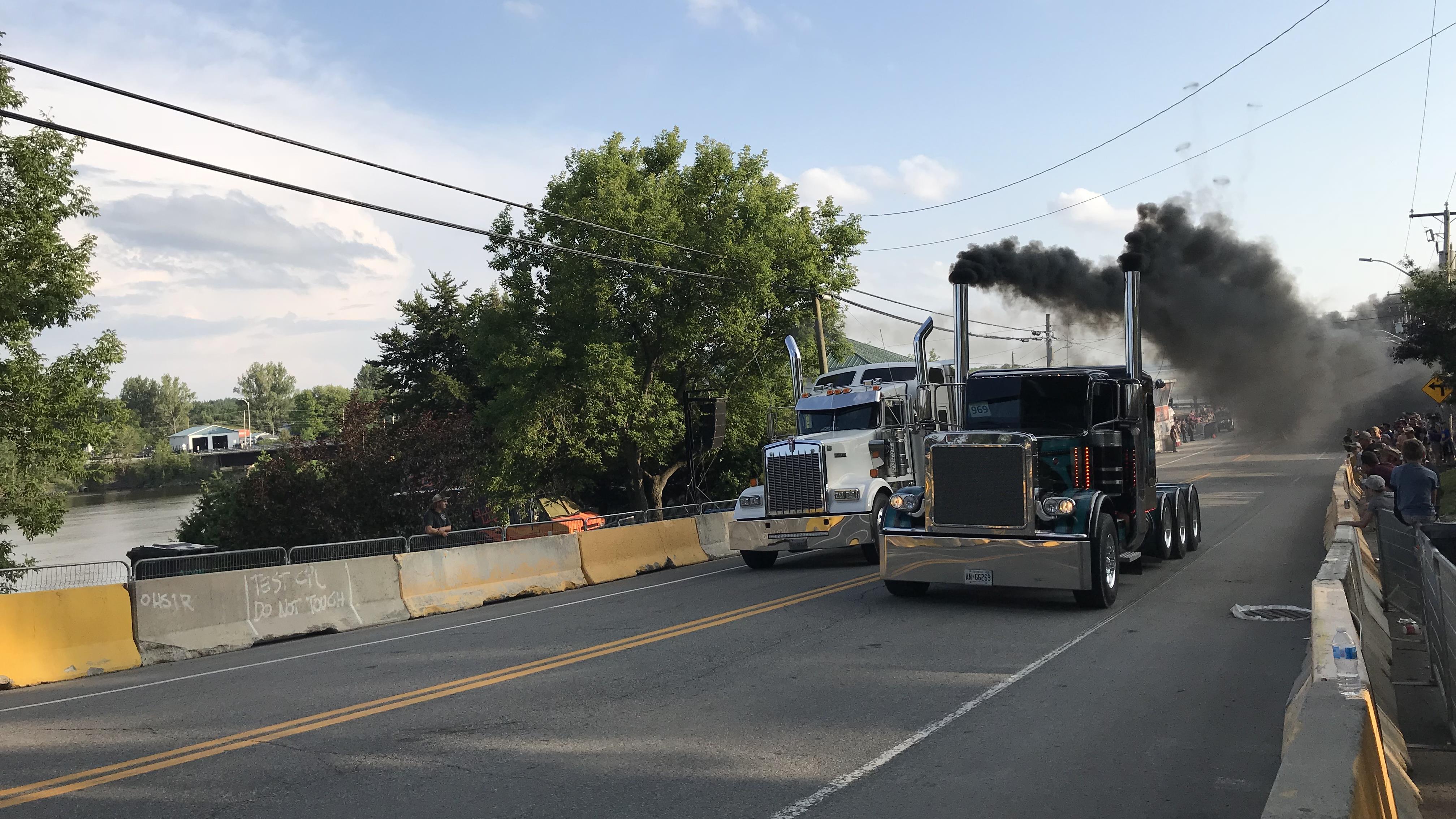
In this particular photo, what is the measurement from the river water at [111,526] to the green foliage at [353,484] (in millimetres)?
5652

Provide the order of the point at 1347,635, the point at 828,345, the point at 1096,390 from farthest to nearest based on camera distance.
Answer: the point at 828,345
the point at 1096,390
the point at 1347,635

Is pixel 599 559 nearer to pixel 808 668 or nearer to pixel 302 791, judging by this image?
pixel 808 668

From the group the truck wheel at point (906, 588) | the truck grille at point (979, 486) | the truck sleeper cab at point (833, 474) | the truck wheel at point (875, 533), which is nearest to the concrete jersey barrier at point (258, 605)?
the truck sleeper cab at point (833, 474)

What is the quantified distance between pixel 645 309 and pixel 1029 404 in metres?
21.4

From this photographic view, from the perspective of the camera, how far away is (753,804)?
17.9 feet

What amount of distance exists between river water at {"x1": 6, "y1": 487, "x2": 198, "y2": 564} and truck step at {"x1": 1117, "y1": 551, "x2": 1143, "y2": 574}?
1159 inches

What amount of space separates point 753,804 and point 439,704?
3.43 metres

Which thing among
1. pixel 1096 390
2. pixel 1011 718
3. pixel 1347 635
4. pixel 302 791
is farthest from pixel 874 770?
pixel 1096 390

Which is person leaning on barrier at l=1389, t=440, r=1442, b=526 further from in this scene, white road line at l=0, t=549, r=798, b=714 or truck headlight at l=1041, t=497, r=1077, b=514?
white road line at l=0, t=549, r=798, b=714

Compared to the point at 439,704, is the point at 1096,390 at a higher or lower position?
higher

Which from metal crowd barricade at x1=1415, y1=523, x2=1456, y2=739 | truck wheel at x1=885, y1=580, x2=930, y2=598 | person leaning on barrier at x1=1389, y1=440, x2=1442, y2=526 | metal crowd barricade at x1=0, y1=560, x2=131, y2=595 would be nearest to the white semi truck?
truck wheel at x1=885, y1=580, x2=930, y2=598

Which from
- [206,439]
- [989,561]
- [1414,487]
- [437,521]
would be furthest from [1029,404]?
[206,439]

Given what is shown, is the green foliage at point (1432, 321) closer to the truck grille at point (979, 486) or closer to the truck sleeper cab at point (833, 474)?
the truck sleeper cab at point (833, 474)

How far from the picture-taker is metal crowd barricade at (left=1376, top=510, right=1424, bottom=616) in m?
9.68
